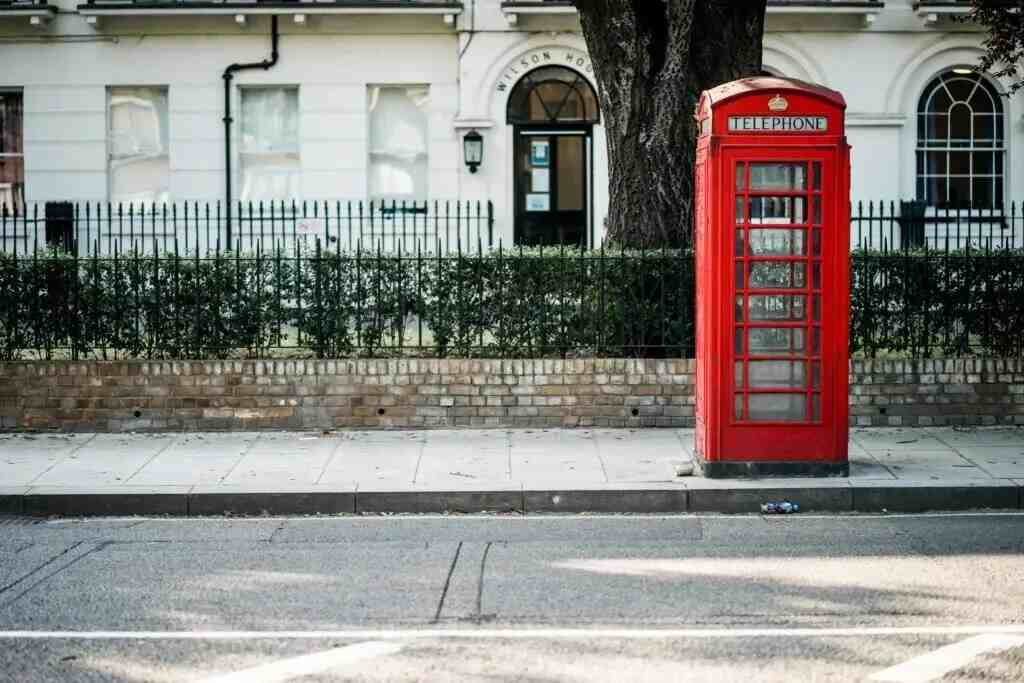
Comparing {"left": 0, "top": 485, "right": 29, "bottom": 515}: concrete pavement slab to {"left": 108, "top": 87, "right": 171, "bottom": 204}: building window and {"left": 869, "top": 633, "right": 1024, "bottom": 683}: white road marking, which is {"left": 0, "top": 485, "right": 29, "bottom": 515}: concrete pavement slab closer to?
{"left": 869, "top": 633, "right": 1024, "bottom": 683}: white road marking

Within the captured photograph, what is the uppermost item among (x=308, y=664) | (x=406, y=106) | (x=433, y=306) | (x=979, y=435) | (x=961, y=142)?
(x=406, y=106)

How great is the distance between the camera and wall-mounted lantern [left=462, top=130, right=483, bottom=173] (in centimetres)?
2308

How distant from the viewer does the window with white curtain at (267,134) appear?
78.0 feet

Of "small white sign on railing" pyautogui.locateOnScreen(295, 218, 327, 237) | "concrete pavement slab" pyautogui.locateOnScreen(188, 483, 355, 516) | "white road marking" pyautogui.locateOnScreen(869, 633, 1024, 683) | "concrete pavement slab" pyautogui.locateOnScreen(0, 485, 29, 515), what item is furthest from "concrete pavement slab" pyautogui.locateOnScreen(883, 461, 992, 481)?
"small white sign on railing" pyautogui.locateOnScreen(295, 218, 327, 237)

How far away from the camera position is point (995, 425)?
13.6 m

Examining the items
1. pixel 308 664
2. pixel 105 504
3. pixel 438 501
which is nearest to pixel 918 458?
pixel 438 501

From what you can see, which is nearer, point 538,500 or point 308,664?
point 308,664

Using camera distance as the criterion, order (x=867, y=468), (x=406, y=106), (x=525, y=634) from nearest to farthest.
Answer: (x=525, y=634), (x=867, y=468), (x=406, y=106)

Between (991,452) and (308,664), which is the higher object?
(991,452)

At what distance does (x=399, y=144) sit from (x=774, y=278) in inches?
533

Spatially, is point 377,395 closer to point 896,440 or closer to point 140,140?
point 896,440

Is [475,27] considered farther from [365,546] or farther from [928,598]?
[928,598]

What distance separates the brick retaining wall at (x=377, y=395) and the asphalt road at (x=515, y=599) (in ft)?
10.5

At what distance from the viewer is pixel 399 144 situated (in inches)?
939
